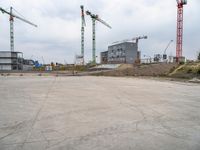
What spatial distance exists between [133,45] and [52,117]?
107 m

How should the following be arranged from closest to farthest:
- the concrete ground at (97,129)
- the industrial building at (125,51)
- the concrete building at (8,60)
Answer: the concrete ground at (97,129), the concrete building at (8,60), the industrial building at (125,51)

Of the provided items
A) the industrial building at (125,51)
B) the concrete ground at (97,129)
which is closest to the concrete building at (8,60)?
the industrial building at (125,51)

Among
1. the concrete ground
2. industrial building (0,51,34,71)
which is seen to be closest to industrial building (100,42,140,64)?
industrial building (0,51,34,71)

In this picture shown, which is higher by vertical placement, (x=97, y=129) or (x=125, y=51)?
(x=125, y=51)

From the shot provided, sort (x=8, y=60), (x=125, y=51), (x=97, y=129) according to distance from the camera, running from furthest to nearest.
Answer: (x=125, y=51), (x=8, y=60), (x=97, y=129)

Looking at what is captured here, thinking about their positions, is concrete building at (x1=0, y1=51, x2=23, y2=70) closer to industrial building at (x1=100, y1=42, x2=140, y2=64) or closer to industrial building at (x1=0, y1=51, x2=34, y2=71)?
industrial building at (x1=0, y1=51, x2=34, y2=71)

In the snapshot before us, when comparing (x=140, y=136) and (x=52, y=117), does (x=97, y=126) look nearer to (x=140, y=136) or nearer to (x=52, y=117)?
(x=140, y=136)

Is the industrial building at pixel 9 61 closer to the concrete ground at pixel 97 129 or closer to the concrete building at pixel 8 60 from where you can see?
the concrete building at pixel 8 60

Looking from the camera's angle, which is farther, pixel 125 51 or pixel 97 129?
pixel 125 51

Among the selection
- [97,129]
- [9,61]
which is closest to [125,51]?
[9,61]

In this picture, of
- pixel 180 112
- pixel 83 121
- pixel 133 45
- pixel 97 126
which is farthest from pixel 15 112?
pixel 133 45

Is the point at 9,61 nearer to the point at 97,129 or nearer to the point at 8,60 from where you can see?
the point at 8,60

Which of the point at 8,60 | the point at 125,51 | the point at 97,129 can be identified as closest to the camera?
the point at 97,129

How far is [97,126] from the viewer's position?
634cm
